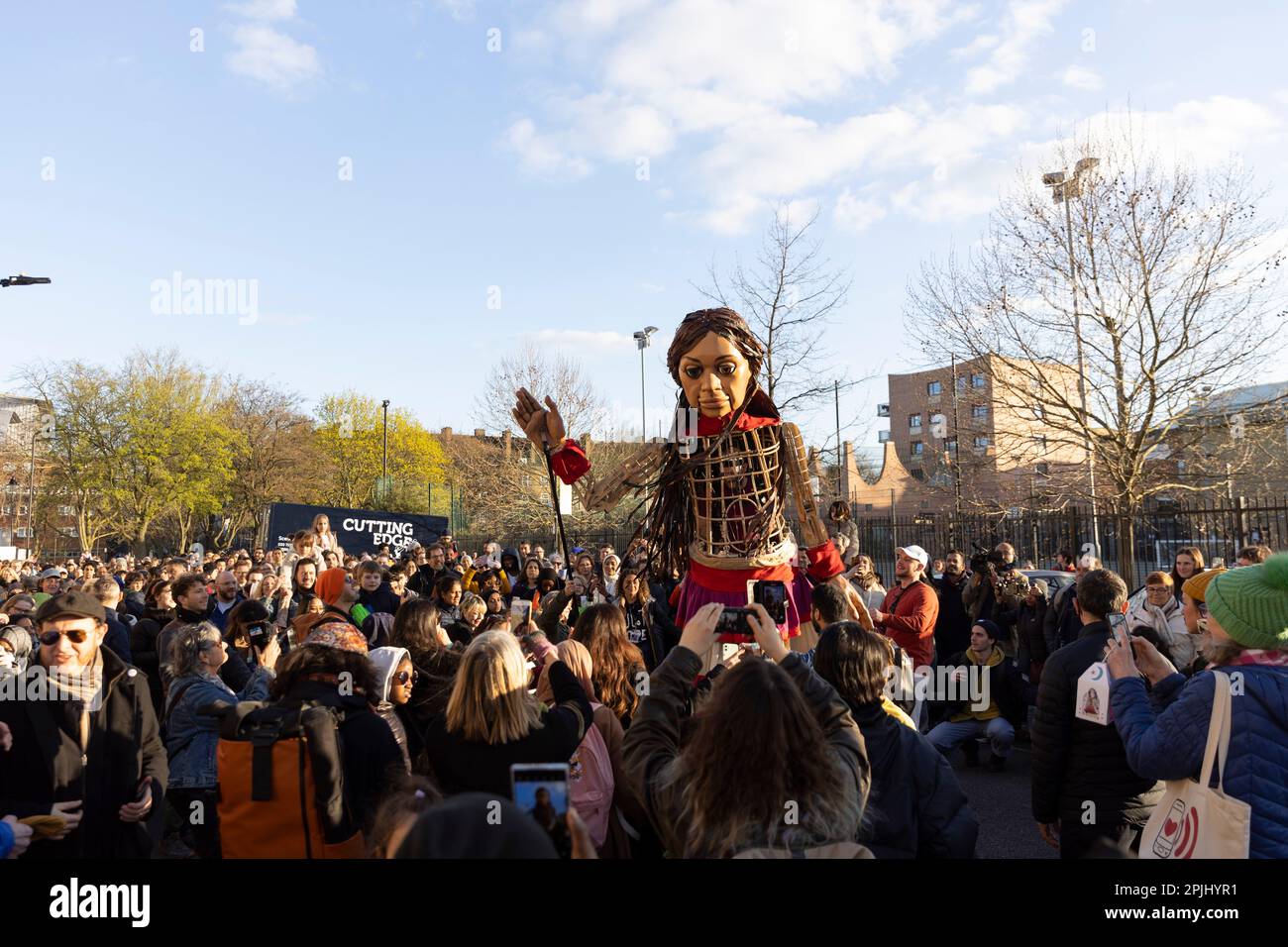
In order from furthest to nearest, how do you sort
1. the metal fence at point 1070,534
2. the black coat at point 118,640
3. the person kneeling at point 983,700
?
the metal fence at point 1070,534, the person kneeling at point 983,700, the black coat at point 118,640

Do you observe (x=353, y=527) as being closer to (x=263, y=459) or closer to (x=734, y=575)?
(x=734, y=575)

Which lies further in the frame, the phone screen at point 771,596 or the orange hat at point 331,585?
the orange hat at point 331,585

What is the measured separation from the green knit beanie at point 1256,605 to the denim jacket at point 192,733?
4.09 m

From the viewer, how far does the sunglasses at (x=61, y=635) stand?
3484 mm

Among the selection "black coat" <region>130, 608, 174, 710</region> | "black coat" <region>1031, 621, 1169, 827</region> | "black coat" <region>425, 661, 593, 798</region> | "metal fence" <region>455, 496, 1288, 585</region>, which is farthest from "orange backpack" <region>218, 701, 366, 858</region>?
"metal fence" <region>455, 496, 1288, 585</region>

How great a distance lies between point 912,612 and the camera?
6.53m

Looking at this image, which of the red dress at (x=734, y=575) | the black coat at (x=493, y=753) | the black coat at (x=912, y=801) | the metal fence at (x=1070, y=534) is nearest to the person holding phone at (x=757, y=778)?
the black coat at (x=912, y=801)

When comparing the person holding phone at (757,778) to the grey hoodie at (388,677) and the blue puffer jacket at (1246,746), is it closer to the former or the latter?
the blue puffer jacket at (1246,746)

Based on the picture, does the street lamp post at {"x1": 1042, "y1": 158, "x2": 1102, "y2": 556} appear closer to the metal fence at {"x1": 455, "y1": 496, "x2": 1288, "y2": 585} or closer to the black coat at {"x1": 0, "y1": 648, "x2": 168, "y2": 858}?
the metal fence at {"x1": 455, "y1": 496, "x2": 1288, "y2": 585}

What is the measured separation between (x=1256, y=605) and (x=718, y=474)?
2.45m

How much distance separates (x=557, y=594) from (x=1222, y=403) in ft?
42.3

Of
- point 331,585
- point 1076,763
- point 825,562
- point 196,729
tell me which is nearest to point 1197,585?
point 1076,763
